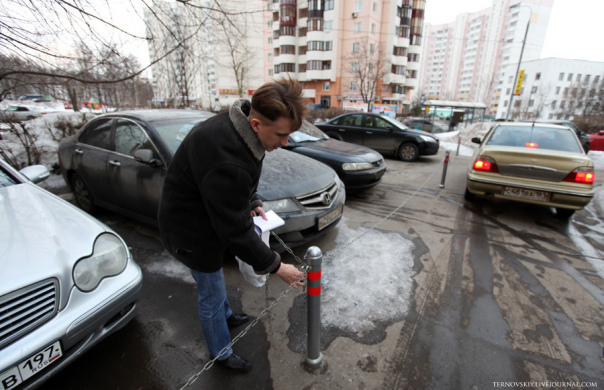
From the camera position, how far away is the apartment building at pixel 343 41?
137 ft

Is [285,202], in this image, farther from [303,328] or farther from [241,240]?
[241,240]

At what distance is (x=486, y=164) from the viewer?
15.4 ft

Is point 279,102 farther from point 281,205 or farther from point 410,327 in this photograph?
point 410,327

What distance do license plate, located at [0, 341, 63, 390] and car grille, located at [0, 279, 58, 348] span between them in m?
0.13

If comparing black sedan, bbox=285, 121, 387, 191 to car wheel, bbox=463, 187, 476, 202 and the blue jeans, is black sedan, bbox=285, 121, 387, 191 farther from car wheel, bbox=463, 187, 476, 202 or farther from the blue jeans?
the blue jeans

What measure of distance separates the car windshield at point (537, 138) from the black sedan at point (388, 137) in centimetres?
372

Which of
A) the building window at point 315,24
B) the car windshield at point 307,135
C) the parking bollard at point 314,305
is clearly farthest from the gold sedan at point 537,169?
the building window at point 315,24

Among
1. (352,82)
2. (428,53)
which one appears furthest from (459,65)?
(352,82)

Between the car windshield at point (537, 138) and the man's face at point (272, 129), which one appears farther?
the car windshield at point (537, 138)

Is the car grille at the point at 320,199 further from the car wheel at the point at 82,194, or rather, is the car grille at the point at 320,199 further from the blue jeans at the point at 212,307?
the car wheel at the point at 82,194

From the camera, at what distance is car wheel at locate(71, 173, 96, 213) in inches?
168

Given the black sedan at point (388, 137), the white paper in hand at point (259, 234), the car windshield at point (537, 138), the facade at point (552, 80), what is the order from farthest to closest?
1. the facade at point (552, 80)
2. the black sedan at point (388, 137)
3. the car windshield at point (537, 138)
4. the white paper in hand at point (259, 234)

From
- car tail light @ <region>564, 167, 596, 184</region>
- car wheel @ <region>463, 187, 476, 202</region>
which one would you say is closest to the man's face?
car tail light @ <region>564, 167, 596, 184</region>

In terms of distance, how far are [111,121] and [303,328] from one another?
11.9 ft
